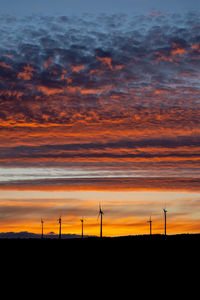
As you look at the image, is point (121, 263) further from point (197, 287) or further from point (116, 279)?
point (197, 287)

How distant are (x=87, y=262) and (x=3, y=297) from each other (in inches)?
1363

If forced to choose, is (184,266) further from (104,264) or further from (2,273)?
(2,273)

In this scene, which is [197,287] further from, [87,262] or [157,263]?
[87,262]

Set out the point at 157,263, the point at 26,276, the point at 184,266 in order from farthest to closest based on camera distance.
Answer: the point at 157,263 → the point at 184,266 → the point at 26,276

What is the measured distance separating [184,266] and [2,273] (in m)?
29.0

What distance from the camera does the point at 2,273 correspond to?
59844mm

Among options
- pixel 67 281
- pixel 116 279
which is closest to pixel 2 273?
pixel 67 281

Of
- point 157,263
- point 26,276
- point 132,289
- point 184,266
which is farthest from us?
point 157,263

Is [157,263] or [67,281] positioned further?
[157,263]

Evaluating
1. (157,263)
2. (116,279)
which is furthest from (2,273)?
(157,263)

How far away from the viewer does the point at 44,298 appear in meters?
40.8

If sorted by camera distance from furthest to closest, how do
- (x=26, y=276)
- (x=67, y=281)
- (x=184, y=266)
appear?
(x=184, y=266) → (x=26, y=276) → (x=67, y=281)

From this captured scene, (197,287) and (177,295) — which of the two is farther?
(197,287)

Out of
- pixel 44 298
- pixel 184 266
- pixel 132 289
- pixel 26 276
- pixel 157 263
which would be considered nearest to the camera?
pixel 44 298
